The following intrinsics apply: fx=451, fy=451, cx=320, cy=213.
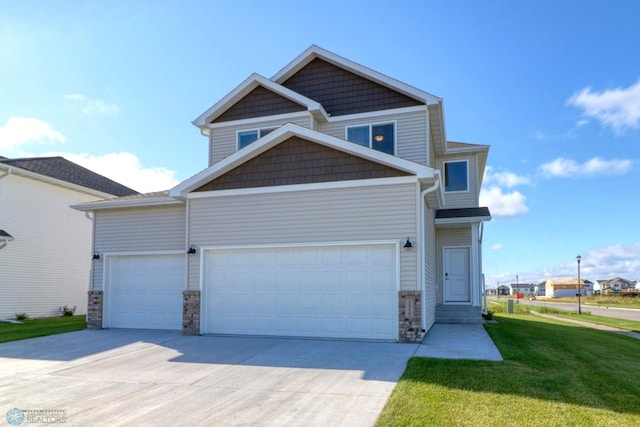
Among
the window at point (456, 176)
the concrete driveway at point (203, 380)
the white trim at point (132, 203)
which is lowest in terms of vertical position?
the concrete driveway at point (203, 380)

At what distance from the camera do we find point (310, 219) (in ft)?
35.5

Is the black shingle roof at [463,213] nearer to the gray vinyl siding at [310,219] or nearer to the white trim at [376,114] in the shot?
the white trim at [376,114]

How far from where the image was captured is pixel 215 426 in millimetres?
4832

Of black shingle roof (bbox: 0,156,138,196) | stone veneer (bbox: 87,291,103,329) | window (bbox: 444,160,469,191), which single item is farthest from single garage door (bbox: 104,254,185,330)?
window (bbox: 444,160,469,191)

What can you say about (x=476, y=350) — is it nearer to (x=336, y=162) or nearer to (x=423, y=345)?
(x=423, y=345)

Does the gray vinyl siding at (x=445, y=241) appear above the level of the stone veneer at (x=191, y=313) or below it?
above

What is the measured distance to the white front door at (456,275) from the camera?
1548cm

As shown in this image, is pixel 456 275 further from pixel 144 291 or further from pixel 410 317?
pixel 144 291

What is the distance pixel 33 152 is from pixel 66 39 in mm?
14227

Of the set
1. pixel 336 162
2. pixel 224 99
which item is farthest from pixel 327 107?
pixel 336 162

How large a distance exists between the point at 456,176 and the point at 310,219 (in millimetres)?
7924

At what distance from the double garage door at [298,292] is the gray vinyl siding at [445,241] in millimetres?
5775

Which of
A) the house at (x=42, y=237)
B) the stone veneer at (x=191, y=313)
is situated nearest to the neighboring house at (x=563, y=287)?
the house at (x=42, y=237)

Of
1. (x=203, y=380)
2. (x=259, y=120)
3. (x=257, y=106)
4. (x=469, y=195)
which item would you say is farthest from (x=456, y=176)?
(x=203, y=380)
